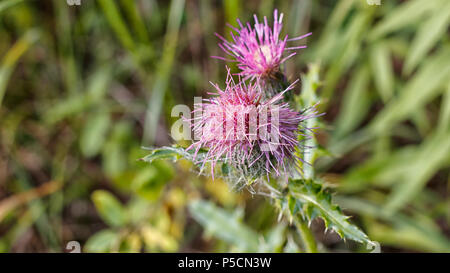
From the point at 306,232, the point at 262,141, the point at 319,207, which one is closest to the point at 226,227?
the point at 306,232

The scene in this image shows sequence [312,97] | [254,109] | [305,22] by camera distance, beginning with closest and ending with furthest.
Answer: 1. [254,109]
2. [312,97]
3. [305,22]

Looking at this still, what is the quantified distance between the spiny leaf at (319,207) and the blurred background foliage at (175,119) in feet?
2.76

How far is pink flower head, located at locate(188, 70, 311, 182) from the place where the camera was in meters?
1.33

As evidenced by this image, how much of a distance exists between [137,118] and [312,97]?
2.02 meters

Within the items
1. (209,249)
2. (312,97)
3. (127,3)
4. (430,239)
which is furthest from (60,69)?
(430,239)

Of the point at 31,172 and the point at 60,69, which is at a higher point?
the point at 60,69

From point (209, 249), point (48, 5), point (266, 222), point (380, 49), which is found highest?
point (48, 5)

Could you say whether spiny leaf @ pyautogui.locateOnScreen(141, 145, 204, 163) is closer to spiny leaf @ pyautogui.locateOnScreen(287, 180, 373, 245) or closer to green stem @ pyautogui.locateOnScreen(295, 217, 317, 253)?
spiny leaf @ pyautogui.locateOnScreen(287, 180, 373, 245)

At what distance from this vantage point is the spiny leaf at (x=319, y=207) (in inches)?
56.5

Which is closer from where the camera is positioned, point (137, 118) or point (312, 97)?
point (312, 97)

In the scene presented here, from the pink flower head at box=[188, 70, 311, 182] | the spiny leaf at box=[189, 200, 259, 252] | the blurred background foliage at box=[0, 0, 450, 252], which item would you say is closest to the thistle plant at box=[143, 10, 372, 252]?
the pink flower head at box=[188, 70, 311, 182]

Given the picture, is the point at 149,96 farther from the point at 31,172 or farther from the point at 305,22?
the point at 305,22

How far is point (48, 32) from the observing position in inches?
138

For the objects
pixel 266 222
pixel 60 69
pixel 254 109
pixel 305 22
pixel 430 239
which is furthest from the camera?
pixel 60 69
